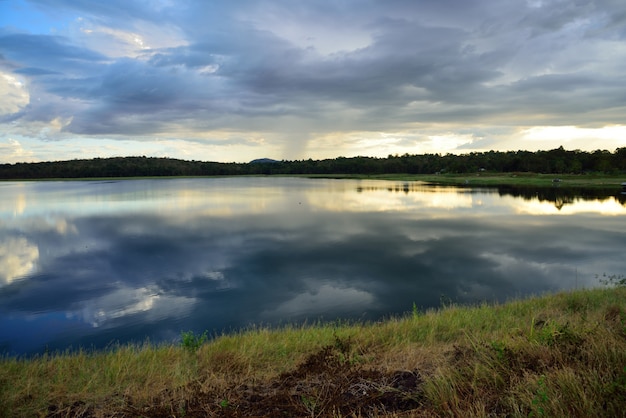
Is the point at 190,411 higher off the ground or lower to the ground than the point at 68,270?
higher

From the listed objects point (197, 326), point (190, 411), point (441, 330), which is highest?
point (190, 411)

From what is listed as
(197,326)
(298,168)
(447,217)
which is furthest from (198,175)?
(197,326)

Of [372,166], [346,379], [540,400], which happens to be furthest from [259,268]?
[372,166]

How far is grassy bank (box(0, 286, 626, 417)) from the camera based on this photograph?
162 inches

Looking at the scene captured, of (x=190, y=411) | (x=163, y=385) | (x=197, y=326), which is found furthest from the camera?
(x=197, y=326)

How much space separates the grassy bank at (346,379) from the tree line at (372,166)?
10824 cm

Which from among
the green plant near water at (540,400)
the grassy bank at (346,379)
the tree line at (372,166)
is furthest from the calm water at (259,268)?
the tree line at (372,166)

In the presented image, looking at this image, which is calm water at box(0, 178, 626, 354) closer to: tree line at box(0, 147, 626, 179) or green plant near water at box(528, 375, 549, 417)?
green plant near water at box(528, 375, 549, 417)

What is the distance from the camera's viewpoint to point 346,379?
5.14 m

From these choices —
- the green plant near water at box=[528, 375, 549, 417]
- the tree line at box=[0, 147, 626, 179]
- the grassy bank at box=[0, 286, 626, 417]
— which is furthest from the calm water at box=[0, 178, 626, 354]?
the tree line at box=[0, 147, 626, 179]

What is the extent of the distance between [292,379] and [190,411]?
147 cm

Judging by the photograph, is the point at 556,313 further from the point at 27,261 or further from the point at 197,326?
the point at 27,261

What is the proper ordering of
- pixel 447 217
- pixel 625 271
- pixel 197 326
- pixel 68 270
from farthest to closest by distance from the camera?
pixel 447 217
pixel 68 270
pixel 625 271
pixel 197 326

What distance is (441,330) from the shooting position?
26.5 feet
